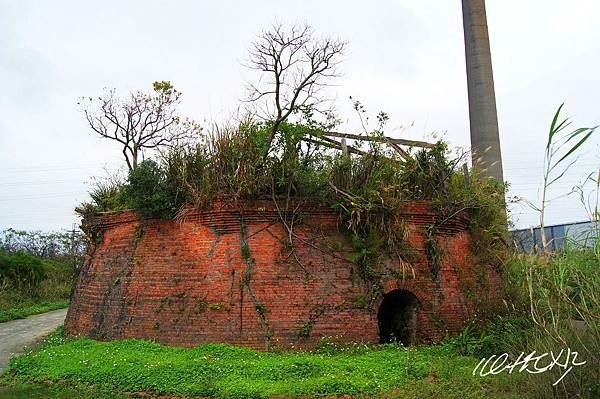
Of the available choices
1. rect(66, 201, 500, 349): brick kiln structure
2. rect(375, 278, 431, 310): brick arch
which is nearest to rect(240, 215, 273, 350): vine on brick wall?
rect(66, 201, 500, 349): brick kiln structure

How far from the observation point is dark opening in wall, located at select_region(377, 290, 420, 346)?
33.8 ft

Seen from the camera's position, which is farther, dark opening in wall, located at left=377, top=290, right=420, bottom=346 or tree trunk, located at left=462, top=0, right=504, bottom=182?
tree trunk, located at left=462, top=0, right=504, bottom=182

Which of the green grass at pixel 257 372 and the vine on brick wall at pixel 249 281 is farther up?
the vine on brick wall at pixel 249 281

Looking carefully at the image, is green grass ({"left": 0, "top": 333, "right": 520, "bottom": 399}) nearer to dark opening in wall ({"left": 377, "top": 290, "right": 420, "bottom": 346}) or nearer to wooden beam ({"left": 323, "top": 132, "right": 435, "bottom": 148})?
dark opening in wall ({"left": 377, "top": 290, "right": 420, "bottom": 346})

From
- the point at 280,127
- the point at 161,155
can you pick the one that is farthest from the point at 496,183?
the point at 161,155

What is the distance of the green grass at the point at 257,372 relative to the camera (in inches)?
282

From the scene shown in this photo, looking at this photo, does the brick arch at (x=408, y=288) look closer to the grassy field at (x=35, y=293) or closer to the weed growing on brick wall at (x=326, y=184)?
the weed growing on brick wall at (x=326, y=184)

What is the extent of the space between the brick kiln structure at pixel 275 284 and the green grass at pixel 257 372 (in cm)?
50

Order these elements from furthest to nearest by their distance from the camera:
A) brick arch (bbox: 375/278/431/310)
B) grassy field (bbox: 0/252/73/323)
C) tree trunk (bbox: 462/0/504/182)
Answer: grassy field (bbox: 0/252/73/323), tree trunk (bbox: 462/0/504/182), brick arch (bbox: 375/278/431/310)

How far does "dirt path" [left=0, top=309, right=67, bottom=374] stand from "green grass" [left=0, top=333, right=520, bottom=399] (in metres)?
2.63

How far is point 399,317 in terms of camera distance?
423 inches

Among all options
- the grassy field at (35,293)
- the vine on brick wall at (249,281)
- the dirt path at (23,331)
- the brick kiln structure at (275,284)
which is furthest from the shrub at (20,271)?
the vine on brick wall at (249,281)

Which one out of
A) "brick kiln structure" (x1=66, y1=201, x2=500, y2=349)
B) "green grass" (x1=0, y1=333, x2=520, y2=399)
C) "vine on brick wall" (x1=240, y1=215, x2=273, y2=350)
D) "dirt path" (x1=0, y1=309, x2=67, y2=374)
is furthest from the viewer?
"dirt path" (x1=0, y1=309, x2=67, y2=374)

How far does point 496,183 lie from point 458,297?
3.32 metres
